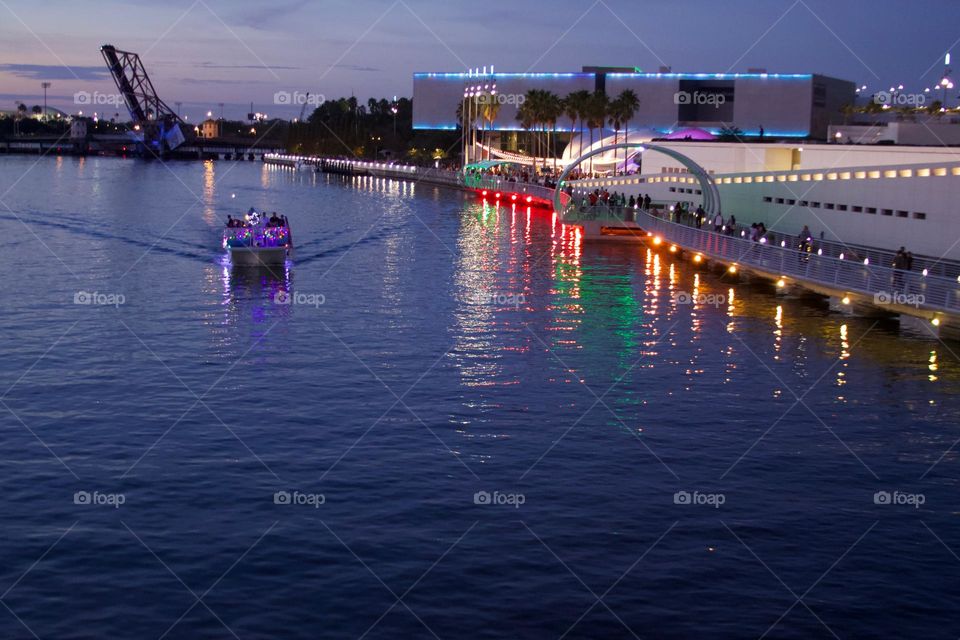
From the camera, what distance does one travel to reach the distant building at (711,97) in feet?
402

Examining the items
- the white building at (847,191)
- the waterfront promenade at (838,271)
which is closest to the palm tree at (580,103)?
the white building at (847,191)

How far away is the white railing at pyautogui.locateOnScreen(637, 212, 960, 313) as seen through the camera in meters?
27.6

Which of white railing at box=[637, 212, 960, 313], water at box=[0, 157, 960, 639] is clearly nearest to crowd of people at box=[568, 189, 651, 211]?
white railing at box=[637, 212, 960, 313]

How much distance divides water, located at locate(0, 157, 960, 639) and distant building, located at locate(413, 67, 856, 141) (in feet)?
292

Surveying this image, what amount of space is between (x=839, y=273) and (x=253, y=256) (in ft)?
73.2

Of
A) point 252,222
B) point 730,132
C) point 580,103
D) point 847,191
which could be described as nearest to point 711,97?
point 730,132

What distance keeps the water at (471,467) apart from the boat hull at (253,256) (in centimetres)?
717

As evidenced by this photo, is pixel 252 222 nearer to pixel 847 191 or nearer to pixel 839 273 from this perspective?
pixel 847 191

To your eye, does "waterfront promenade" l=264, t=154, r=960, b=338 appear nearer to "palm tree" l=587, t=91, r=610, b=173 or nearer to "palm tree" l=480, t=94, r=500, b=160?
"palm tree" l=587, t=91, r=610, b=173

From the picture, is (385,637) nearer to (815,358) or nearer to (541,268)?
(815,358)

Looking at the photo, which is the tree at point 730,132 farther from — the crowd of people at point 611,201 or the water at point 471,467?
the water at point 471,467

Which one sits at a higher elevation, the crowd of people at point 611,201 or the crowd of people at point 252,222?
the crowd of people at point 611,201

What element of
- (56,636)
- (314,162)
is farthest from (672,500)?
(314,162)

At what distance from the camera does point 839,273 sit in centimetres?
3222
